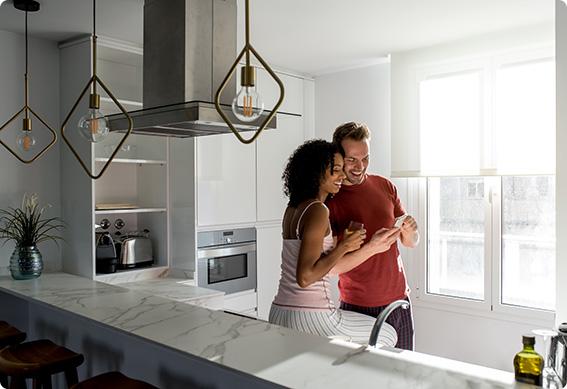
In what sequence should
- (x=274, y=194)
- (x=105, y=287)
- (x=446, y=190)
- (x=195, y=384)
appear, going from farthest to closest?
(x=274, y=194) → (x=446, y=190) → (x=105, y=287) → (x=195, y=384)

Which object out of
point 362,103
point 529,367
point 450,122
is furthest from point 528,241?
point 529,367

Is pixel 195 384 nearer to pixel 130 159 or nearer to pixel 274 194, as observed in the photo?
pixel 130 159

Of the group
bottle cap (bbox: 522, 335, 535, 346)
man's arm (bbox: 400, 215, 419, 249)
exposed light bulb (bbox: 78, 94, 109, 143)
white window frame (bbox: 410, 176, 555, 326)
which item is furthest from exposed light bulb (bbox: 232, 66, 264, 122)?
white window frame (bbox: 410, 176, 555, 326)

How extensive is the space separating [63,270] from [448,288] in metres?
2.71

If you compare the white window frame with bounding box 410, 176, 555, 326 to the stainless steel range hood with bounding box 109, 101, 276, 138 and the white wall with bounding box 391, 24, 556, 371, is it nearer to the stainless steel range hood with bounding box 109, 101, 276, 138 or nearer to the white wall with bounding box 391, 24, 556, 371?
the white wall with bounding box 391, 24, 556, 371

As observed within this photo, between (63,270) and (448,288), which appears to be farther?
(448,288)

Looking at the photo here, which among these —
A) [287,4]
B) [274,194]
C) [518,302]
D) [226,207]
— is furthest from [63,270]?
[518,302]

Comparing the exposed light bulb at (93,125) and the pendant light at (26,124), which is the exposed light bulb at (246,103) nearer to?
the exposed light bulb at (93,125)

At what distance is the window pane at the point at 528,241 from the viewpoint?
3551 millimetres

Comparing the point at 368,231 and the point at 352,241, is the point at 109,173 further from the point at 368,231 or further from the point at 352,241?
the point at 352,241

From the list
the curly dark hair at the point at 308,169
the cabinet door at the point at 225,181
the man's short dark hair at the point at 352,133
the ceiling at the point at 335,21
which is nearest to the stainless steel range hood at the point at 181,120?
the curly dark hair at the point at 308,169

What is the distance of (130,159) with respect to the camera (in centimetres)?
364

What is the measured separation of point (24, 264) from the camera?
10.2 feet

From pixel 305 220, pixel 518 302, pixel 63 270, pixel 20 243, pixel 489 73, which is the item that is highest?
pixel 489 73
